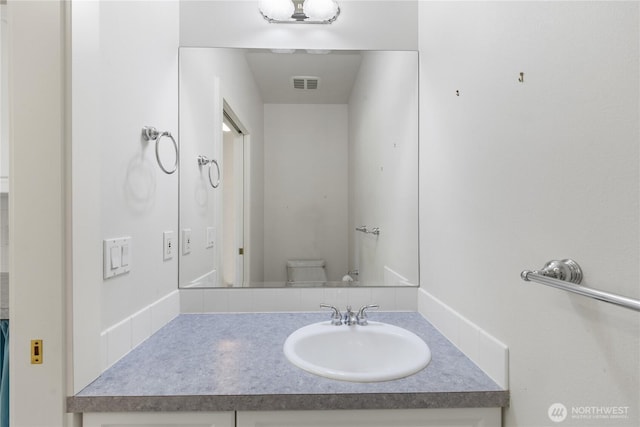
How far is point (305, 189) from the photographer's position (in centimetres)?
152

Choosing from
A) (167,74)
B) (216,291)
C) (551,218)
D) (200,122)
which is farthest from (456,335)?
(167,74)

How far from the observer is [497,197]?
0.84m

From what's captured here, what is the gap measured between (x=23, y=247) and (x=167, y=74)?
2.89 ft

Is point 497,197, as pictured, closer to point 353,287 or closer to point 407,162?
point 407,162

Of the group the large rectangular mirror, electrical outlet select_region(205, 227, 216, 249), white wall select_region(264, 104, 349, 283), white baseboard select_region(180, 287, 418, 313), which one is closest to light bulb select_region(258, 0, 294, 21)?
the large rectangular mirror

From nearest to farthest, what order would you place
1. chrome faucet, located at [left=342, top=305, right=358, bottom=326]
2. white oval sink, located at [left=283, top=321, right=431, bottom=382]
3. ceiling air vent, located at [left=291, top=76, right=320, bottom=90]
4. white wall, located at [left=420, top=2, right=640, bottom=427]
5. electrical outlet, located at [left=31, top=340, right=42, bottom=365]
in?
white wall, located at [left=420, top=2, right=640, bottom=427], electrical outlet, located at [left=31, top=340, right=42, bottom=365], white oval sink, located at [left=283, top=321, right=431, bottom=382], chrome faucet, located at [left=342, top=305, right=358, bottom=326], ceiling air vent, located at [left=291, top=76, right=320, bottom=90]

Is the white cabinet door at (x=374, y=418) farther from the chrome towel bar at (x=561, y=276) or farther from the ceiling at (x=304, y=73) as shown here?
the ceiling at (x=304, y=73)

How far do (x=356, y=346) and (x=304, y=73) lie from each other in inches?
47.4

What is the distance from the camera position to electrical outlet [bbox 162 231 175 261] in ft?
4.27

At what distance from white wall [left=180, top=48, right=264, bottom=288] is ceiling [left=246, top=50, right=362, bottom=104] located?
0.20 feet

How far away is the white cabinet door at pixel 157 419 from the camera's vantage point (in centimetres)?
81

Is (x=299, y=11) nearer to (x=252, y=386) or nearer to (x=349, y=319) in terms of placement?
(x=349, y=319)

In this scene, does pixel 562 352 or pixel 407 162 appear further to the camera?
pixel 407 162

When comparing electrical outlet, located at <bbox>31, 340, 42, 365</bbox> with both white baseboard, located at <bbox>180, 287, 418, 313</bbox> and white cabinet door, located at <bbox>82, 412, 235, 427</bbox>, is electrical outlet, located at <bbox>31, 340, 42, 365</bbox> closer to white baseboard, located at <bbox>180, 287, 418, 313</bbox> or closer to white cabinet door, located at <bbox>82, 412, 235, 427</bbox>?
white cabinet door, located at <bbox>82, 412, 235, 427</bbox>
